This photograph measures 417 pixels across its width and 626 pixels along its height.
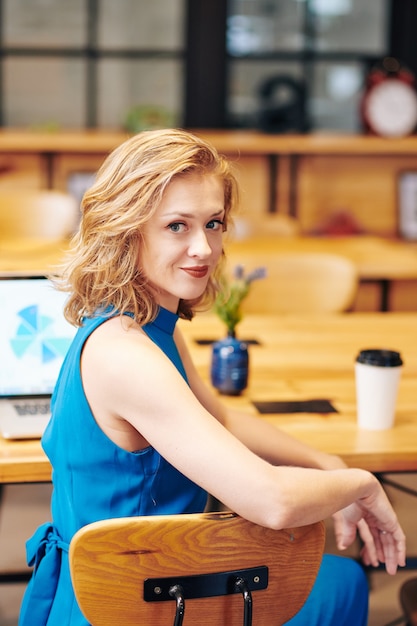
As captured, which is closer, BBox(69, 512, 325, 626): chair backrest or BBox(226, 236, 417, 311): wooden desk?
BBox(69, 512, 325, 626): chair backrest

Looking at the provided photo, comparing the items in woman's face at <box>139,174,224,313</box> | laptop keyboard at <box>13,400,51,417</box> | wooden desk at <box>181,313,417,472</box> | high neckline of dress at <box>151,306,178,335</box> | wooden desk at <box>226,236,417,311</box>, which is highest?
woman's face at <box>139,174,224,313</box>

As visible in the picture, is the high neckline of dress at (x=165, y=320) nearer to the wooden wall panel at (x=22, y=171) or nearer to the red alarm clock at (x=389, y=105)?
the wooden wall panel at (x=22, y=171)

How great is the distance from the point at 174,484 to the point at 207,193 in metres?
0.44

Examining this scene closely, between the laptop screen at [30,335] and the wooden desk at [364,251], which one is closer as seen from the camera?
the laptop screen at [30,335]

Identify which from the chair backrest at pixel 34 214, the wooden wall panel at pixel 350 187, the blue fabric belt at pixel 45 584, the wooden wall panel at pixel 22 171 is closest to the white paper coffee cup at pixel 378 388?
the blue fabric belt at pixel 45 584

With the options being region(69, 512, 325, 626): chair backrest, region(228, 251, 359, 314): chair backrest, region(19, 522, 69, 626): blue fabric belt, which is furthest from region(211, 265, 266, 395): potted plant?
region(228, 251, 359, 314): chair backrest

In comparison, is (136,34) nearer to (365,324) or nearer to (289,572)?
(365,324)

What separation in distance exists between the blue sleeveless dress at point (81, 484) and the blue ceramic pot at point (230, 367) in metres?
0.56

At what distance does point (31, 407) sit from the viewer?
1.88 m

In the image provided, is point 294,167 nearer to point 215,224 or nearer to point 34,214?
point 34,214

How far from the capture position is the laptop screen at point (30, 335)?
184cm

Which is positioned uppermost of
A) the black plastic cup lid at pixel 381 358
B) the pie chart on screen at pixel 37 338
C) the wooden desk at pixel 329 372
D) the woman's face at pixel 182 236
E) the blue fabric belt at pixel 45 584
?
the woman's face at pixel 182 236

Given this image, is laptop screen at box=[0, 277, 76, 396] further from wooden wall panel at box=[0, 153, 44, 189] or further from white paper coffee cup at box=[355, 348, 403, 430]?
wooden wall panel at box=[0, 153, 44, 189]

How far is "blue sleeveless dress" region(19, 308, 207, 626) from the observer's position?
1.45 metres
